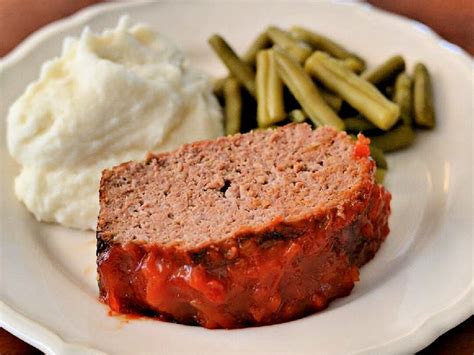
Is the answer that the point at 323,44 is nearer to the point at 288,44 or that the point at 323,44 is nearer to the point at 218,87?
the point at 288,44

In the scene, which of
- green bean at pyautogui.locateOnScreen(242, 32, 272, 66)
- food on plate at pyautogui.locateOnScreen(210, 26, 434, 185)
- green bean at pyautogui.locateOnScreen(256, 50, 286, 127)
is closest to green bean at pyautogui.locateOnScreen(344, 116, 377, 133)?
food on plate at pyautogui.locateOnScreen(210, 26, 434, 185)

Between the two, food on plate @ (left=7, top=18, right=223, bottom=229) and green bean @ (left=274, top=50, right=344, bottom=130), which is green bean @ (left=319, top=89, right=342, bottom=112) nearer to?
green bean @ (left=274, top=50, right=344, bottom=130)

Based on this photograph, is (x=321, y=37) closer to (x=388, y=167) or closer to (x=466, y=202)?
(x=388, y=167)

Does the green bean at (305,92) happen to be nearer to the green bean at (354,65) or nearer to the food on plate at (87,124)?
the green bean at (354,65)

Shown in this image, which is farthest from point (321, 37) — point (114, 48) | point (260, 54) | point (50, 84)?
point (50, 84)

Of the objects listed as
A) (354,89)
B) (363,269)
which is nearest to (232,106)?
(354,89)

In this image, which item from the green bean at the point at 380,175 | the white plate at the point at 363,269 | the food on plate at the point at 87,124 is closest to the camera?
the white plate at the point at 363,269

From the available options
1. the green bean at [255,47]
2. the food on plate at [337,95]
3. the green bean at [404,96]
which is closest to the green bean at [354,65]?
the food on plate at [337,95]
